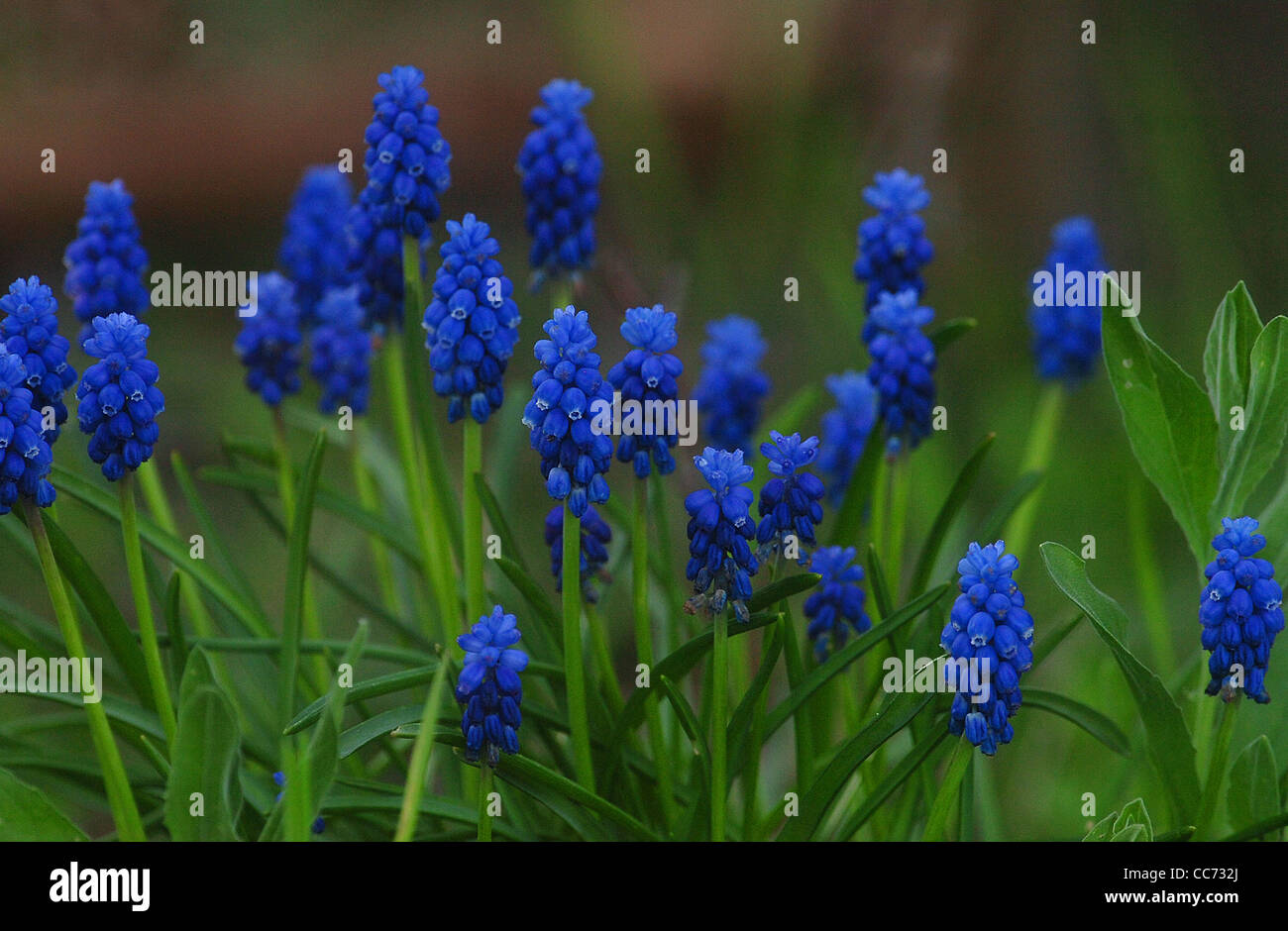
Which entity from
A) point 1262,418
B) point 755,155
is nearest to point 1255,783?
point 1262,418

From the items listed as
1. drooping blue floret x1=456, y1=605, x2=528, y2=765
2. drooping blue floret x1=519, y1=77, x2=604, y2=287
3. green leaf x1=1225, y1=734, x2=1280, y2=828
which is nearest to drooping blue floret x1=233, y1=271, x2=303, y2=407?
drooping blue floret x1=519, y1=77, x2=604, y2=287

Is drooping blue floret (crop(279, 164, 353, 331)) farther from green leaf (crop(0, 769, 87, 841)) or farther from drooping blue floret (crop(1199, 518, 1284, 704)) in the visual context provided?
drooping blue floret (crop(1199, 518, 1284, 704))

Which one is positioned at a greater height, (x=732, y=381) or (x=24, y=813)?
(x=732, y=381)

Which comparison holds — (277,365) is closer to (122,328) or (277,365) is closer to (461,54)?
(122,328)

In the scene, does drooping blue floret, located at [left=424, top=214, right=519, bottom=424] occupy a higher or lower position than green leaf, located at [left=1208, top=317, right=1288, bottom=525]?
higher

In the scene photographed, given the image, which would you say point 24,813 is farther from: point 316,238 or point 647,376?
point 316,238
